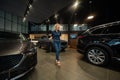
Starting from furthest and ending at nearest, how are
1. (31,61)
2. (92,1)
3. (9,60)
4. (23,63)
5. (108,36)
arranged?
(92,1) < (108,36) < (31,61) < (23,63) < (9,60)

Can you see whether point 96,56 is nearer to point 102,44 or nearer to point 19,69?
point 102,44

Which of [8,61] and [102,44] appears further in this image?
[102,44]

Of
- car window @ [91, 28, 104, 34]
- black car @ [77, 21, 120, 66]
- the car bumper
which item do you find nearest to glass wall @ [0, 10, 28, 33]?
the car bumper

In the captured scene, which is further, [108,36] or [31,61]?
[108,36]

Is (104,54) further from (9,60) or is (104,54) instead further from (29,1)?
(29,1)

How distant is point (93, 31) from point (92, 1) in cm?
468

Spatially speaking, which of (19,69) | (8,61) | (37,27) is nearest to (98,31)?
(19,69)

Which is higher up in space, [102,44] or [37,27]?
[37,27]

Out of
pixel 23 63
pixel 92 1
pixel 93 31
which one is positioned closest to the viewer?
pixel 23 63

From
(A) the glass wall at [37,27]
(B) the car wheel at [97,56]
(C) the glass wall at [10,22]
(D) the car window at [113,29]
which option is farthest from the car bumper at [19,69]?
(A) the glass wall at [37,27]

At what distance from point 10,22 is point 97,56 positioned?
1527cm

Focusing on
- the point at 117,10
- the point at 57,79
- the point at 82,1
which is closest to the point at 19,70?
the point at 57,79

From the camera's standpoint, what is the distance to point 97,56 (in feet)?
9.23

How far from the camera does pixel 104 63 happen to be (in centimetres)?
270
